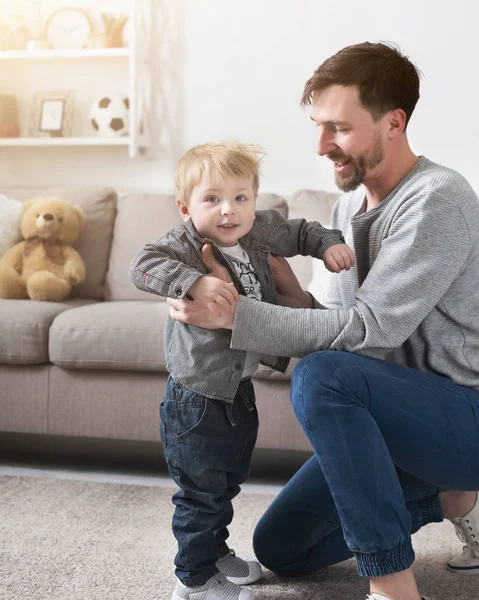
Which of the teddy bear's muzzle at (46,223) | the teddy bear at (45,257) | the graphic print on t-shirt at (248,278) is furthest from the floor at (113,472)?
the graphic print on t-shirt at (248,278)

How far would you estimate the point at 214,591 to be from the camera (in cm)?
144

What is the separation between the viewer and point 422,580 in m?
1.62

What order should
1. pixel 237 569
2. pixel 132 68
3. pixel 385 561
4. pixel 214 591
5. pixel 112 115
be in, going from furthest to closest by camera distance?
pixel 112 115
pixel 132 68
pixel 237 569
pixel 214 591
pixel 385 561

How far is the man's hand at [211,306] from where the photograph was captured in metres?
1.32

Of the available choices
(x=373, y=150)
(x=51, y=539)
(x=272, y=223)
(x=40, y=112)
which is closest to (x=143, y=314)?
(x=51, y=539)

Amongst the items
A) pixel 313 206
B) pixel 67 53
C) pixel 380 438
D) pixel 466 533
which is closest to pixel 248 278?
pixel 380 438

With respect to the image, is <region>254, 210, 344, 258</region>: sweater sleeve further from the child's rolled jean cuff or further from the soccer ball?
the soccer ball

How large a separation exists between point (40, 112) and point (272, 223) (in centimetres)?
222

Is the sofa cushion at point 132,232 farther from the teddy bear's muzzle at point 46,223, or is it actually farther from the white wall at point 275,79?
the white wall at point 275,79

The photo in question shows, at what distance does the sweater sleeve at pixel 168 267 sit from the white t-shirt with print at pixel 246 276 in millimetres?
78

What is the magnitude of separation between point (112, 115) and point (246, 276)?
6.92ft

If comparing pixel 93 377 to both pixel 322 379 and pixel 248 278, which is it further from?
pixel 322 379

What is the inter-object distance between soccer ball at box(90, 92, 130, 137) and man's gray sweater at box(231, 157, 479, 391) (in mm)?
2156

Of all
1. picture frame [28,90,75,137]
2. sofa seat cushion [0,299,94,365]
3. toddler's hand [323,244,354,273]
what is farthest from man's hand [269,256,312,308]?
picture frame [28,90,75,137]
